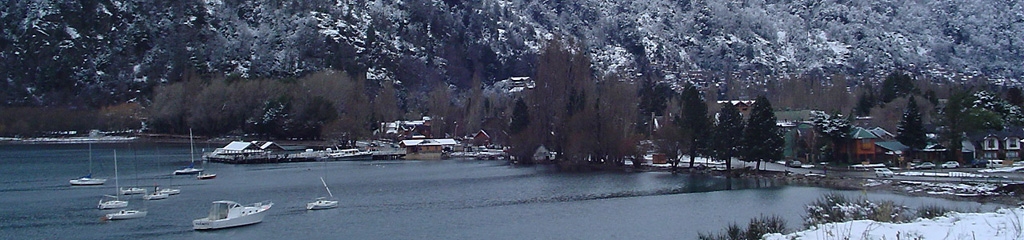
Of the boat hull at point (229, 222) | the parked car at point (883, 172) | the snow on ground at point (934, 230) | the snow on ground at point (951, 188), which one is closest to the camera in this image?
the snow on ground at point (934, 230)

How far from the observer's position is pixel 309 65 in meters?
163

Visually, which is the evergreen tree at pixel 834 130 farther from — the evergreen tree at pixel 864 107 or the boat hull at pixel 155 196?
the boat hull at pixel 155 196

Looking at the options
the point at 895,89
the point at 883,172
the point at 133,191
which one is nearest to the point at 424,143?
the point at 133,191

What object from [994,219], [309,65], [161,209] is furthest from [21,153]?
[994,219]

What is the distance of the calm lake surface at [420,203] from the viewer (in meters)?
33.3

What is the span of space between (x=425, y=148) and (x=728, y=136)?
3659 centimetres

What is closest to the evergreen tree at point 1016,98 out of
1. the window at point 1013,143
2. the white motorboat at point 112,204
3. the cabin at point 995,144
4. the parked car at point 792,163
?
the window at point 1013,143

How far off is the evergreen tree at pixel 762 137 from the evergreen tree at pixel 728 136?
113cm

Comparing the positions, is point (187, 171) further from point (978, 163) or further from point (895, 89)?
point (895, 89)

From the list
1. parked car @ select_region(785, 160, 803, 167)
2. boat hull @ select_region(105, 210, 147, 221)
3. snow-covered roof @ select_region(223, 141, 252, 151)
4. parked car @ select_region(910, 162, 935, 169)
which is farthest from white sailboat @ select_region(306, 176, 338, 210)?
snow-covered roof @ select_region(223, 141, 252, 151)

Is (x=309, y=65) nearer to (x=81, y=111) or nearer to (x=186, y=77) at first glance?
(x=186, y=77)

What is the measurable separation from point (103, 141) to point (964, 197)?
335ft

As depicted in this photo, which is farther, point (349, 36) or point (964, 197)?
point (349, 36)

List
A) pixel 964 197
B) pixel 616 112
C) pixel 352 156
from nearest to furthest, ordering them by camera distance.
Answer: pixel 964 197 < pixel 616 112 < pixel 352 156
